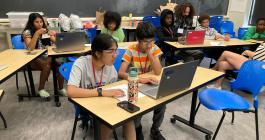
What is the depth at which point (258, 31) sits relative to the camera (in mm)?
4234

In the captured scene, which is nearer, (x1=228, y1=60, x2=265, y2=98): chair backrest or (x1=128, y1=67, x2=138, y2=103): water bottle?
(x1=128, y1=67, x2=138, y2=103): water bottle

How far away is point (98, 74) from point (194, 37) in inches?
79.9

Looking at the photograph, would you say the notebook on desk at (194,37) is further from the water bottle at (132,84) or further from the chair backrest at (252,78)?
the water bottle at (132,84)

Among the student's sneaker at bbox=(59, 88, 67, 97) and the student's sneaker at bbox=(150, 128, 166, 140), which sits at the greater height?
the student's sneaker at bbox=(59, 88, 67, 97)

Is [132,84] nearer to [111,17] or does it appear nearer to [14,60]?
[14,60]

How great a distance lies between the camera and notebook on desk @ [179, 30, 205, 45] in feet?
11.1

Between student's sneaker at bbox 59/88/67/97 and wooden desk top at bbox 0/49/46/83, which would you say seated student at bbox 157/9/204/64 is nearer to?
student's sneaker at bbox 59/88/67/97

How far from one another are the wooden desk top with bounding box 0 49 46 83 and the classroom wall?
4915mm

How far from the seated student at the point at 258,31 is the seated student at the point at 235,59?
3.21 ft

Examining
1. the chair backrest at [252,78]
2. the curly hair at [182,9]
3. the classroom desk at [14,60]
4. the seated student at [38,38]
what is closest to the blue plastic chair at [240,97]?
the chair backrest at [252,78]

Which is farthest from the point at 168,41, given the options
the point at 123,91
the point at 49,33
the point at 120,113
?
the point at 120,113

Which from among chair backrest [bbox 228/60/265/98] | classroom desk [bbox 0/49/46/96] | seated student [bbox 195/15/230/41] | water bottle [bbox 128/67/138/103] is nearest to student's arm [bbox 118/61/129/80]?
water bottle [bbox 128/67/138/103]

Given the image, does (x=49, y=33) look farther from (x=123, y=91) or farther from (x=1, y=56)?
(x=123, y=91)

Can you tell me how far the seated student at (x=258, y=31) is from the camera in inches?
163
